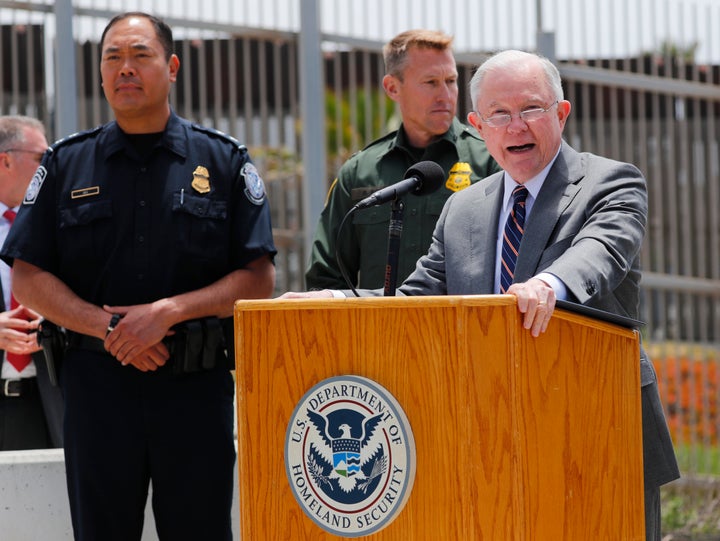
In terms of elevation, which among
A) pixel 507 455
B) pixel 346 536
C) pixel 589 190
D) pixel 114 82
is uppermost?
pixel 114 82

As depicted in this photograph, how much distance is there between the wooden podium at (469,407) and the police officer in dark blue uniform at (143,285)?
1.12 metres

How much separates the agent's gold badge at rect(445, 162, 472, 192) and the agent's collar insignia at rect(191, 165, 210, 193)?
88 cm

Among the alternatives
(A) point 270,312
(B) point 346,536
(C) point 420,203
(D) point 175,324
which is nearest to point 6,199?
(D) point 175,324

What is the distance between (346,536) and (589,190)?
1063mm

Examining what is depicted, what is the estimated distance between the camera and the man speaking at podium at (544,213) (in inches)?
105

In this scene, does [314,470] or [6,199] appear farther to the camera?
[6,199]

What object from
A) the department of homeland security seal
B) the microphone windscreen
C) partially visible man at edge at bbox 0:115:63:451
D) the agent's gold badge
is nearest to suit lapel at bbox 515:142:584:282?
the microphone windscreen

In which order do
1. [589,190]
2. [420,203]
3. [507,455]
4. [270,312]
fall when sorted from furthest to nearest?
[420,203] → [589,190] → [270,312] → [507,455]

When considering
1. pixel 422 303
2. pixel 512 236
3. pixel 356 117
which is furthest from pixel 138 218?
pixel 356 117

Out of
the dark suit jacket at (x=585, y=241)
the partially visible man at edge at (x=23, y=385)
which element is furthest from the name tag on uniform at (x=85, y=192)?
the dark suit jacket at (x=585, y=241)

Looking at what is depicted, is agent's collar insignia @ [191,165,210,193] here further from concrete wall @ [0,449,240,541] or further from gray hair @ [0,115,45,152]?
gray hair @ [0,115,45,152]

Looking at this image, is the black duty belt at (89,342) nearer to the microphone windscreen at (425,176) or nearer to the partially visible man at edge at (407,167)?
the partially visible man at edge at (407,167)

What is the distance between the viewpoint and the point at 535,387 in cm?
229

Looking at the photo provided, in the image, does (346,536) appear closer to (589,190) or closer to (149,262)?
(589,190)
